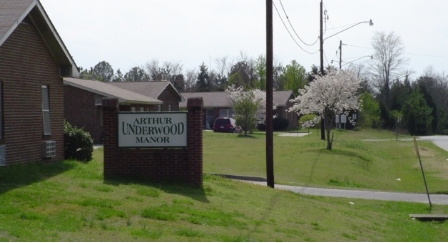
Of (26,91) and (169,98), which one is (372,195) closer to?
(26,91)

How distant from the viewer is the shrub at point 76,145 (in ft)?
70.3

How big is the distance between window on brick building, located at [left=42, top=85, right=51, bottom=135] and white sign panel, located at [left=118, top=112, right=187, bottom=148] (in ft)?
12.0

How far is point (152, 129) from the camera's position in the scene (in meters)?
16.7

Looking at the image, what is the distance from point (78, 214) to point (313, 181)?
61.3 ft

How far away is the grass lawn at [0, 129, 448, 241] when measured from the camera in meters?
10.2

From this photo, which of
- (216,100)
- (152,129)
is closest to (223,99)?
(216,100)

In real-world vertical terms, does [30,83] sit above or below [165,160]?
above

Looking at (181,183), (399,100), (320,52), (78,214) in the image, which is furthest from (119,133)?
(399,100)

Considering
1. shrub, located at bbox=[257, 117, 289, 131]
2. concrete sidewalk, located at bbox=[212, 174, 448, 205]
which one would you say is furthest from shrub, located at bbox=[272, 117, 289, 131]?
concrete sidewalk, located at bbox=[212, 174, 448, 205]

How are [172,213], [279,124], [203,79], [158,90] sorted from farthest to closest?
[203,79] → [279,124] → [158,90] → [172,213]

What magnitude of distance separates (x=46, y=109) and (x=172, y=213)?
8.87 m

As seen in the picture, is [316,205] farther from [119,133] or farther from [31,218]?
[31,218]

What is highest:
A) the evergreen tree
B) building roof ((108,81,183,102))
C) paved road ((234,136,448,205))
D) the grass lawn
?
the evergreen tree

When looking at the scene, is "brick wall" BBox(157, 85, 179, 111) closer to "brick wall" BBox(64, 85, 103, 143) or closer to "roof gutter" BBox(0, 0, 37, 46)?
"brick wall" BBox(64, 85, 103, 143)
